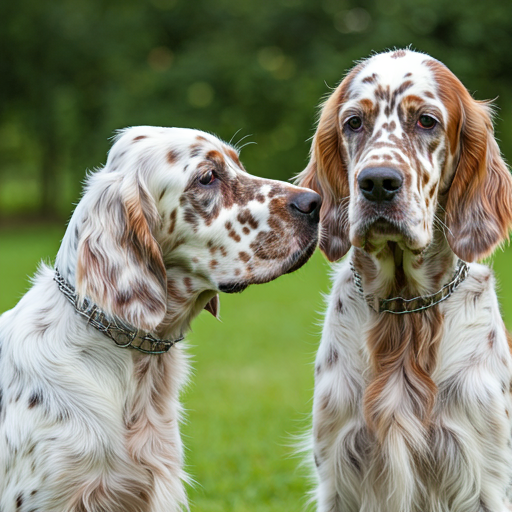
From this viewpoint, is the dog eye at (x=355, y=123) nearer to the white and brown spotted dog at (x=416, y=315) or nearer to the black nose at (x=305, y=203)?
the white and brown spotted dog at (x=416, y=315)

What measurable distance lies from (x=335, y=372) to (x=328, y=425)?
0.82 feet

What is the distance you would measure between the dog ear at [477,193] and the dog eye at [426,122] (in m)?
0.21

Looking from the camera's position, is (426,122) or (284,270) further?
(284,270)

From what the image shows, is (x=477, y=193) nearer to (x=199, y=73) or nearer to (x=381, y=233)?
(x=381, y=233)

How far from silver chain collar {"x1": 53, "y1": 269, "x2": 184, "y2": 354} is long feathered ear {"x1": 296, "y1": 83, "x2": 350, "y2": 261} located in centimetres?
102

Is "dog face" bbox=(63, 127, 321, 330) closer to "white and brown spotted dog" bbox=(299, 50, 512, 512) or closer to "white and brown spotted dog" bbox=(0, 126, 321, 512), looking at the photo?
"white and brown spotted dog" bbox=(0, 126, 321, 512)

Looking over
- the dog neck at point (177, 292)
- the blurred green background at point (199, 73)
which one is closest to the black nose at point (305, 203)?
the dog neck at point (177, 292)

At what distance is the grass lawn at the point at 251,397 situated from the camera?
5.47m

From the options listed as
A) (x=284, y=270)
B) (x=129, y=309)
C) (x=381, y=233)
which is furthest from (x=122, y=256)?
(x=381, y=233)

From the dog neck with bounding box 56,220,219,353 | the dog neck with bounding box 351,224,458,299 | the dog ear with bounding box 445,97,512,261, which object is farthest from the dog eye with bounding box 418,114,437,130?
the dog neck with bounding box 56,220,219,353

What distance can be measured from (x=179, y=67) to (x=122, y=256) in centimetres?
2737

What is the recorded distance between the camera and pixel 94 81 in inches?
1329

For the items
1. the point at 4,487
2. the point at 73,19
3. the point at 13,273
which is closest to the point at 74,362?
the point at 4,487

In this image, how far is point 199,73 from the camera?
96.6 feet
